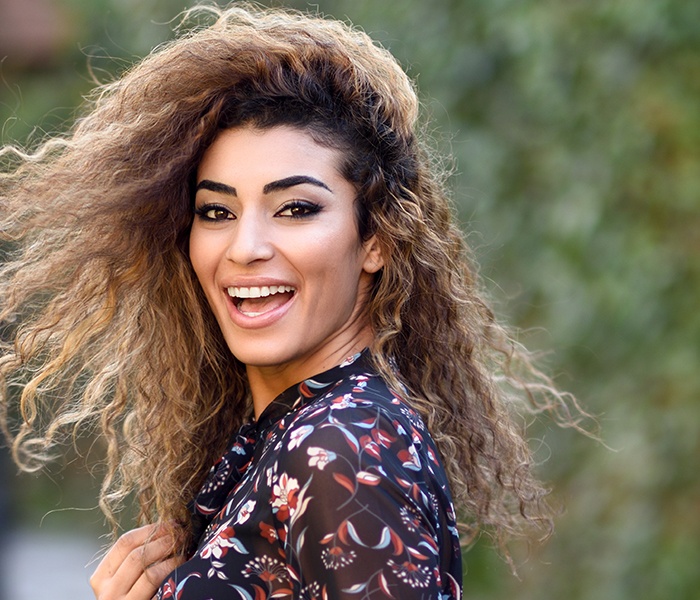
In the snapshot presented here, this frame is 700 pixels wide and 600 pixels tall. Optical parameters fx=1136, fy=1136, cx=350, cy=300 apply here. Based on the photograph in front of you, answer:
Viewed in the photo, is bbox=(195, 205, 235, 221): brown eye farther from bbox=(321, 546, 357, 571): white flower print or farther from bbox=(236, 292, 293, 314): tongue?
bbox=(321, 546, 357, 571): white flower print

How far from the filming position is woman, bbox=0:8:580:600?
1868mm

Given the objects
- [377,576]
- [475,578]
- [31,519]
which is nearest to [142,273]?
[377,576]

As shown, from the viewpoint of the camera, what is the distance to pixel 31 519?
9500mm

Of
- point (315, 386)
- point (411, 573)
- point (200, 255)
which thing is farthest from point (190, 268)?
point (411, 573)

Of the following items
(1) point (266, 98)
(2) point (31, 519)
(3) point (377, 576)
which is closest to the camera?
(3) point (377, 576)

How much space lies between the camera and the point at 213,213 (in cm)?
228

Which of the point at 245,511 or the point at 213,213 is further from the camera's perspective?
the point at 213,213

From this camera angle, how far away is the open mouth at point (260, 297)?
A: 2.19 m

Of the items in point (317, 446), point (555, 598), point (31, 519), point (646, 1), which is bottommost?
point (31, 519)

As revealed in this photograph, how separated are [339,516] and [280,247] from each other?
59cm

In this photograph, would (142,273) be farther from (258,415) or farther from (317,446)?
(317,446)

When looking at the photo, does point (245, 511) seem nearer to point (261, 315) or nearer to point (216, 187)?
point (261, 315)

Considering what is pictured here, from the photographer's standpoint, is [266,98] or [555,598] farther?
[555,598]

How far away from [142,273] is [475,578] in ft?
11.2
